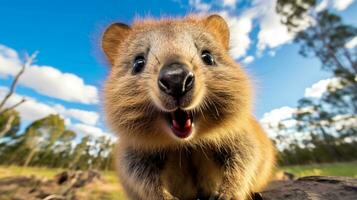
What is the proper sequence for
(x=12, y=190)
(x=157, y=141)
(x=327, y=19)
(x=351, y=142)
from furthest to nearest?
(x=351, y=142)
(x=327, y=19)
(x=12, y=190)
(x=157, y=141)

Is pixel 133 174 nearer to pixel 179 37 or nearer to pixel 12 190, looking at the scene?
pixel 179 37

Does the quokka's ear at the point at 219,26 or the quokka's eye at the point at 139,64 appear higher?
the quokka's ear at the point at 219,26

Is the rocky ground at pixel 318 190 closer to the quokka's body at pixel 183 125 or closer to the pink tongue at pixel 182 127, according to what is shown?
the quokka's body at pixel 183 125

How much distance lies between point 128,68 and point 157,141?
3.07 feet

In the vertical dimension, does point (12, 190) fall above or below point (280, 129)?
below

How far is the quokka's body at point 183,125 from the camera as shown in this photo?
323 cm

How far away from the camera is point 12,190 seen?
38.8 feet

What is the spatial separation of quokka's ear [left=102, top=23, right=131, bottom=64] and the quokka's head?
0.32 metres

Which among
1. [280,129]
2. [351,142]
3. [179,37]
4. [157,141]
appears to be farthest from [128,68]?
[280,129]

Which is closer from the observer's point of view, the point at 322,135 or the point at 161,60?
the point at 161,60

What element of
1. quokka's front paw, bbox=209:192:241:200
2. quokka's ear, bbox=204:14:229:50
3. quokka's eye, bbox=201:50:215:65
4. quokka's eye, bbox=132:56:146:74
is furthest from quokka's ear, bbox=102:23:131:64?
quokka's front paw, bbox=209:192:241:200

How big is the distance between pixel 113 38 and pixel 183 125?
200 cm

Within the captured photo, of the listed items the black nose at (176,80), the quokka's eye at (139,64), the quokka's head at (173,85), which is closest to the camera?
the black nose at (176,80)

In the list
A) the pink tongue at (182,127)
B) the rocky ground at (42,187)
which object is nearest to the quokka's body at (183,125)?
the pink tongue at (182,127)
